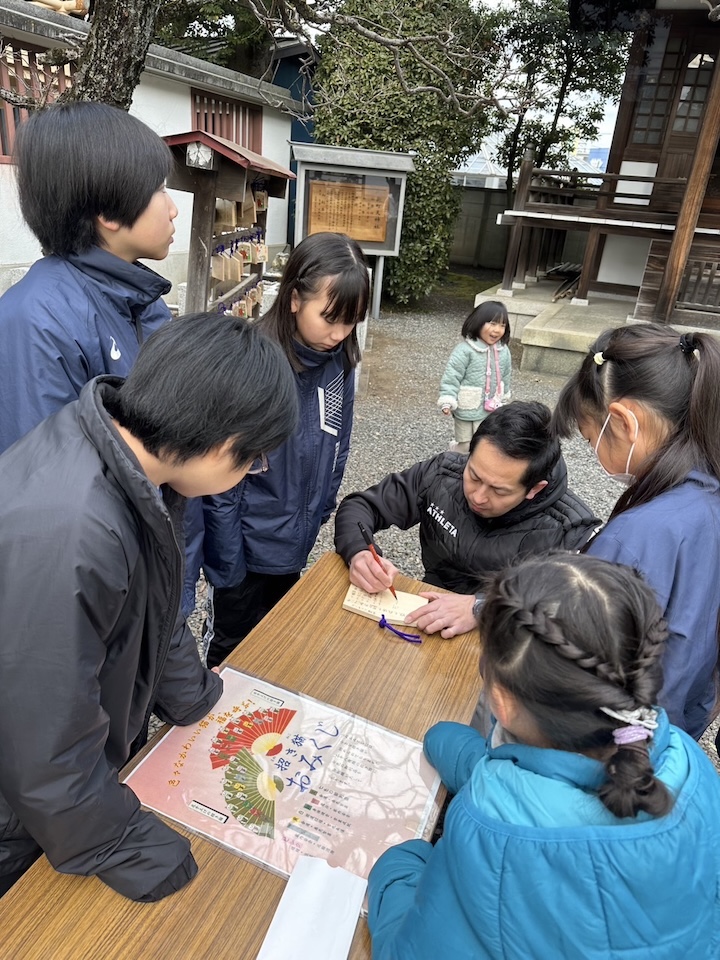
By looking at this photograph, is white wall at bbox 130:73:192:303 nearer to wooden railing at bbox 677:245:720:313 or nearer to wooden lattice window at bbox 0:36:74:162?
wooden lattice window at bbox 0:36:74:162

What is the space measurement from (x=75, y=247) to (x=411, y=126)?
8967 millimetres

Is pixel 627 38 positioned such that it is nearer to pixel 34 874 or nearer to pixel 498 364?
pixel 498 364

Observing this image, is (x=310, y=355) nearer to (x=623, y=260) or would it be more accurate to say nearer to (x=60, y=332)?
(x=60, y=332)

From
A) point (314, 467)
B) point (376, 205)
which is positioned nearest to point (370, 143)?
point (376, 205)

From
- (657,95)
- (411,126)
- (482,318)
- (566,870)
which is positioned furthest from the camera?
(411,126)

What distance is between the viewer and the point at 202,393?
911mm

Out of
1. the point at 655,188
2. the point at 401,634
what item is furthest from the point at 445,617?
the point at 655,188

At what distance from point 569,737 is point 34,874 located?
839 millimetres

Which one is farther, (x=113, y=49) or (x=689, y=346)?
(x=113, y=49)

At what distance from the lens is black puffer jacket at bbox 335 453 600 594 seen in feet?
6.20

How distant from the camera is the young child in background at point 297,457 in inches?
75.5

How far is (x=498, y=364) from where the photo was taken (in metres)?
4.43

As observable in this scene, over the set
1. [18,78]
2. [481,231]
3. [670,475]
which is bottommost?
[670,475]

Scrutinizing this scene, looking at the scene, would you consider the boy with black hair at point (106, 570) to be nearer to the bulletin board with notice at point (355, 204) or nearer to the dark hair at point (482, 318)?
the dark hair at point (482, 318)
